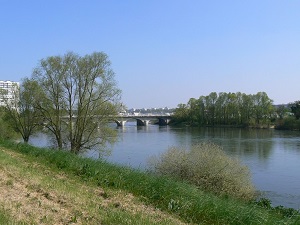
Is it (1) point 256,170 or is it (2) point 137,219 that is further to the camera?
(1) point 256,170

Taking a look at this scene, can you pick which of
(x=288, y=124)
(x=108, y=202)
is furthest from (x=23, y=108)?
(x=288, y=124)

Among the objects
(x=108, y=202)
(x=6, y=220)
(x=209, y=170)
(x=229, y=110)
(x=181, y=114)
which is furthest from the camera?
(x=181, y=114)

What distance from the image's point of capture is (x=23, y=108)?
35.9 m

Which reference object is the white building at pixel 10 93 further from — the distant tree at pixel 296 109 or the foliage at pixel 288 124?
the distant tree at pixel 296 109

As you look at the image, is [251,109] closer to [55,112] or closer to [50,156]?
[55,112]

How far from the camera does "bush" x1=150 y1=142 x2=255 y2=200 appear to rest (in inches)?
767

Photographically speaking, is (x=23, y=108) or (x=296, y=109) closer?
(x=23, y=108)

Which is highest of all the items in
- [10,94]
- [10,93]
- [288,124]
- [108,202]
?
[10,93]

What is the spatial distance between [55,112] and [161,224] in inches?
1095

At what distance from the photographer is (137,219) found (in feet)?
17.6

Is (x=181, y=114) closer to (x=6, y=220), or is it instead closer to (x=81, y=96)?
(x=81, y=96)

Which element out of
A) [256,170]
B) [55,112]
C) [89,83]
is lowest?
[256,170]

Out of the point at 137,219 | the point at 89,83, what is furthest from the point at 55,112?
the point at 137,219

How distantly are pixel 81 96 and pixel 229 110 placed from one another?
222 feet
